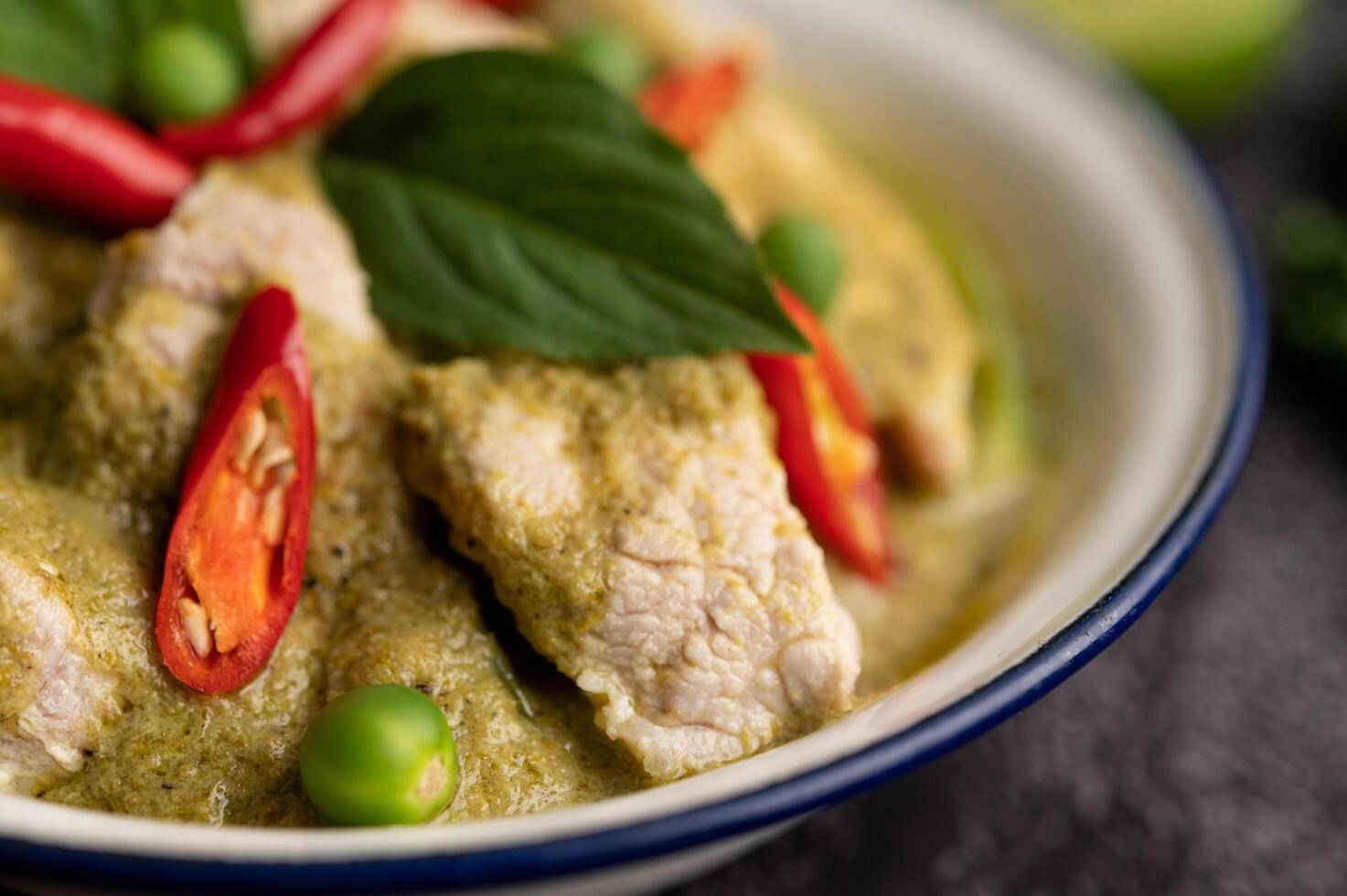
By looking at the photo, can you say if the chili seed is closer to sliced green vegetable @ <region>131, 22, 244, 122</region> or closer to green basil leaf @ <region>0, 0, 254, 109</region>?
sliced green vegetable @ <region>131, 22, 244, 122</region>

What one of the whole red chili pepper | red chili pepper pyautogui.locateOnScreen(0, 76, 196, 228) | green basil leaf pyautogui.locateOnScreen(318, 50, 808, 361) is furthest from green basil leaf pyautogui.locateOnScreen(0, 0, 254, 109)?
the whole red chili pepper

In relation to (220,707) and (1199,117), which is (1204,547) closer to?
(1199,117)

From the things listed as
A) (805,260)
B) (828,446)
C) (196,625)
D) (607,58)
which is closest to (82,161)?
(196,625)

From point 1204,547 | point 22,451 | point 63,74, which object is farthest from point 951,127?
point 22,451

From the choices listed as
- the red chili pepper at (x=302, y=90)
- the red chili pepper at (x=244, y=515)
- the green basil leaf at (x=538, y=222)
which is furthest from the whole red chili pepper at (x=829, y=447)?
the red chili pepper at (x=302, y=90)

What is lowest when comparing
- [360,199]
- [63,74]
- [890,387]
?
[890,387]

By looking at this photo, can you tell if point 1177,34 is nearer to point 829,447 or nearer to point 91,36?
point 829,447
